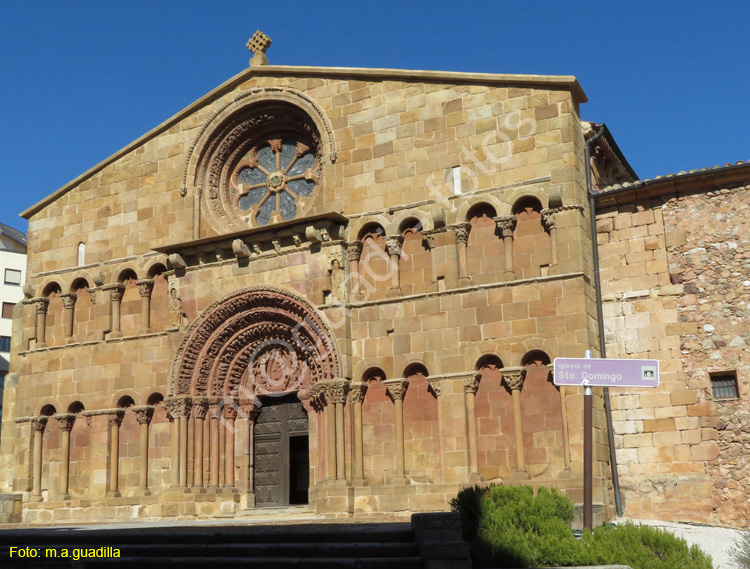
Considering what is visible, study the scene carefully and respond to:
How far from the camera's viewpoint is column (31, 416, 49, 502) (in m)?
24.0

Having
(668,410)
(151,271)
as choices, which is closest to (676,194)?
(668,410)

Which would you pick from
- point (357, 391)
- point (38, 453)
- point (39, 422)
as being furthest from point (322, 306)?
point (38, 453)

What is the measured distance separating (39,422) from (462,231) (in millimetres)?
12467

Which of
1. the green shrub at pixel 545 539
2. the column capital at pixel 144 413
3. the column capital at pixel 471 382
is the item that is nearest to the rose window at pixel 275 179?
the column capital at pixel 144 413

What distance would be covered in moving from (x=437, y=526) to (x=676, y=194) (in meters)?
10.5

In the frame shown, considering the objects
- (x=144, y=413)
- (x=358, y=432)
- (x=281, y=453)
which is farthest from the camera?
(x=144, y=413)

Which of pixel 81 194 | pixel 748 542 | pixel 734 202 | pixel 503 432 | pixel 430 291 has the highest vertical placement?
pixel 81 194

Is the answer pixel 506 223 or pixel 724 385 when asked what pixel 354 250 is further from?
pixel 724 385

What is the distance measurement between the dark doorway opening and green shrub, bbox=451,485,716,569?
30.8 feet

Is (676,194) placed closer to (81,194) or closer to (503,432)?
(503,432)

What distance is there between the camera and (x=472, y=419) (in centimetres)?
1911

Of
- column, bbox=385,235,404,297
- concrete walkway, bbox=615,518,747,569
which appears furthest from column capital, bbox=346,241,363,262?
concrete walkway, bbox=615,518,747,569

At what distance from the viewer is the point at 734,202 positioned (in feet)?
61.7

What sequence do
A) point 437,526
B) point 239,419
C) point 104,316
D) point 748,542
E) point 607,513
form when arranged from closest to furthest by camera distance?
1. point 437,526
2. point 748,542
3. point 607,513
4. point 239,419
5. point 104,316
